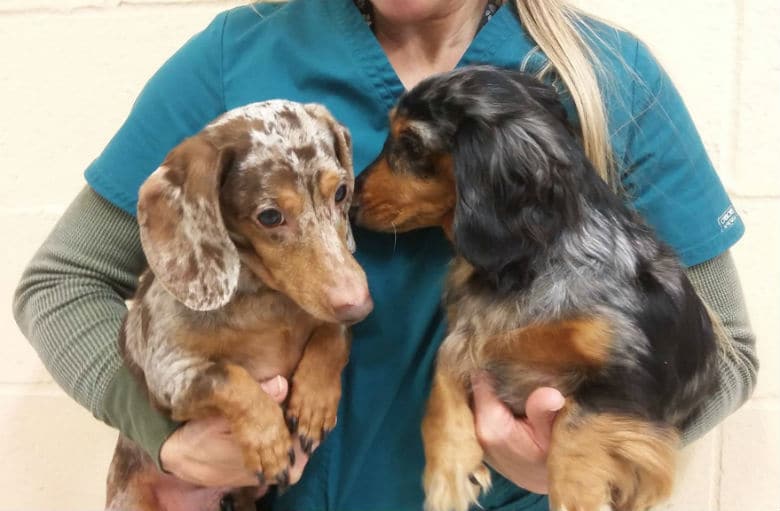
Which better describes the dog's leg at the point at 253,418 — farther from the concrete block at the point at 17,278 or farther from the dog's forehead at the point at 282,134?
the concrete block at the point at 17,278

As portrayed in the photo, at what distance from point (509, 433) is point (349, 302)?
328mm

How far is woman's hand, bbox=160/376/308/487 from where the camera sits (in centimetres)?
115

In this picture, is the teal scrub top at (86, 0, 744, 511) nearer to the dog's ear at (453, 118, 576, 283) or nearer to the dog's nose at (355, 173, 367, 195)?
the dog's nose at (355, 173, 367, 195)

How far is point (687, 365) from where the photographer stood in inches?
44.4

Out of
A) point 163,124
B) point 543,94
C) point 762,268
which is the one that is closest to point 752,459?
point 762,268

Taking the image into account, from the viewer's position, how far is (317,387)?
3.76ft

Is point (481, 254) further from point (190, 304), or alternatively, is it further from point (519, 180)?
point (190, 304)

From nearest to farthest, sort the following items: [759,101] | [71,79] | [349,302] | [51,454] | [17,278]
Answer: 1. [349,302]
2. [759,101]
3. [71,79]
4. [17,278]
5. [51,454]

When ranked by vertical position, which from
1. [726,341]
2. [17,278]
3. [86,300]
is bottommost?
[17,278]

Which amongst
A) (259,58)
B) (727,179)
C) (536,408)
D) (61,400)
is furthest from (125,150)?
(727,179)

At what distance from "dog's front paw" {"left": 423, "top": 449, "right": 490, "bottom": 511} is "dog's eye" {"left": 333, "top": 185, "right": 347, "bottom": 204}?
16.0 inches

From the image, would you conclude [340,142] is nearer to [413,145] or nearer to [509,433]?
[413,145]

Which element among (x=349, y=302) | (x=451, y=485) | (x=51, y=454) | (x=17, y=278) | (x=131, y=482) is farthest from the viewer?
(x=51, y=454)

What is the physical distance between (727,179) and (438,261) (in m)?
0.85
